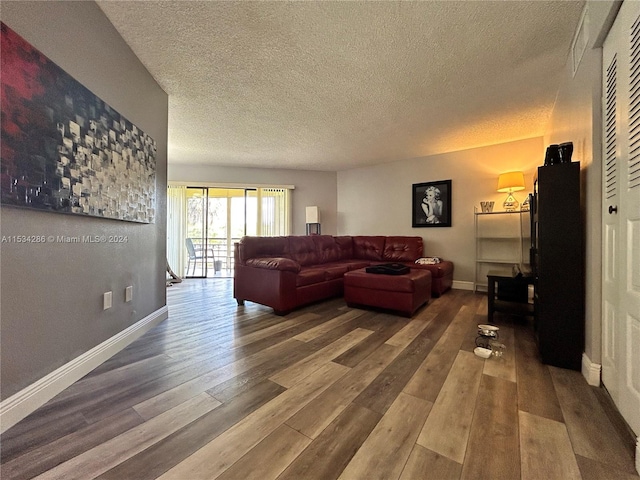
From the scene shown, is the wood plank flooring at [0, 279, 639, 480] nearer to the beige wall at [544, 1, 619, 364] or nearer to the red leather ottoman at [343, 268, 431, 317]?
the beige wall at [544, 1, 619, 364]

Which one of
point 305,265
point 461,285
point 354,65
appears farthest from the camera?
point 461,285

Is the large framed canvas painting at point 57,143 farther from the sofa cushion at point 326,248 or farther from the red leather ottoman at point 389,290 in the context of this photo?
the sofa cushion at point 326,248

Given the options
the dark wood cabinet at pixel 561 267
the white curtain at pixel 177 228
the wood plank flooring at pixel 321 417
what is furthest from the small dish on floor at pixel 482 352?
the white curtain at pixel 177 228

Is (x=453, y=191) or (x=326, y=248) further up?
(x=453, y=191)

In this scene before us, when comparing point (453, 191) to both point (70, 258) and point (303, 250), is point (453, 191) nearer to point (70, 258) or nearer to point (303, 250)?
point (303, 250)

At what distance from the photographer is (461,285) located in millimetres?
4312

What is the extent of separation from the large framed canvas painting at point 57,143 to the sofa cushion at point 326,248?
278 cm

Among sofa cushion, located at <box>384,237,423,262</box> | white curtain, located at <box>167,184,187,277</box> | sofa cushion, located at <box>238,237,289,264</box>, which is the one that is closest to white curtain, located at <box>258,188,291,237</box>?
white curtain, located at <box>167,184,187,277</box>

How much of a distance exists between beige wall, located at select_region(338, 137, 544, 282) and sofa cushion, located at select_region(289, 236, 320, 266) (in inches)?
66.9

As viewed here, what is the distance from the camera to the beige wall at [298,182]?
5480mm

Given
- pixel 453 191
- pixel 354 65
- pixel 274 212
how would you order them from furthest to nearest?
1. pixel 274 212
2. pixel 453 191
3. pixel 354 65

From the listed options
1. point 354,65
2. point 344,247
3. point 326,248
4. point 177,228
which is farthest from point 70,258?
point 177,228

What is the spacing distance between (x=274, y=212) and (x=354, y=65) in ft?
12.9

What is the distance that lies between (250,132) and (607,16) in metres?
3.47
